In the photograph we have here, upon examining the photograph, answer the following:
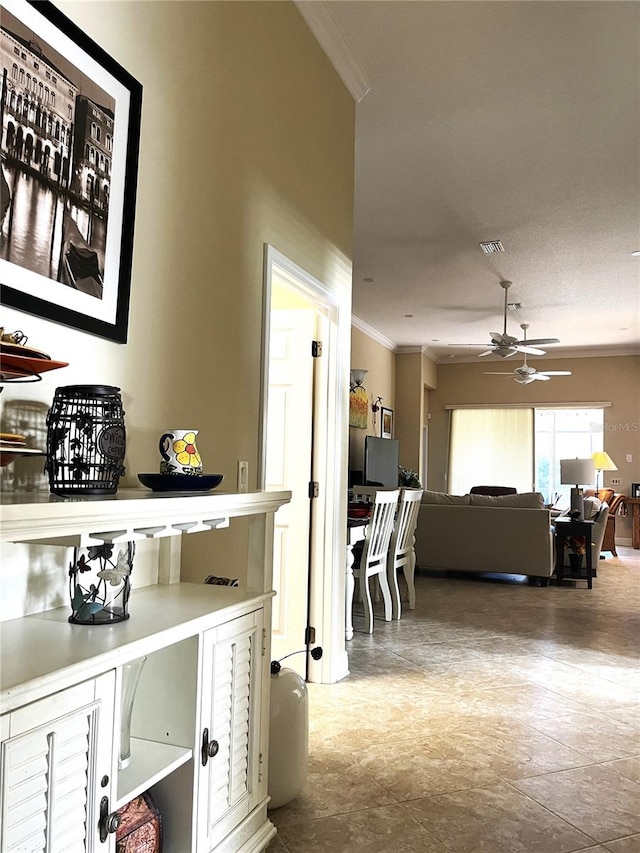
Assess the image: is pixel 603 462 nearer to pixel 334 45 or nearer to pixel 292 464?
pixel 292 464

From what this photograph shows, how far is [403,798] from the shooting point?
2346 millimetres

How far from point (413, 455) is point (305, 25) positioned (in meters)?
8.06

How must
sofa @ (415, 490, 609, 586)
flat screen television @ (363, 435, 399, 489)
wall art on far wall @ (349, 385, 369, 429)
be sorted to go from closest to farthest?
sofa @ (415, 490, 609, 586)
flat screen television @ (363, 435, 399, 489)
wall art on far wall @ (349, 385, 369, 429)

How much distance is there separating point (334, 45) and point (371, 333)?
20.7 feet

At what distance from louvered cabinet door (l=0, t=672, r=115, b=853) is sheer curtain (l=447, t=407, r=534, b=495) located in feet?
34.3

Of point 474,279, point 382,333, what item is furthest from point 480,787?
point 382,333

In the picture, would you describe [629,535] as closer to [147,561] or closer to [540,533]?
[540,533]

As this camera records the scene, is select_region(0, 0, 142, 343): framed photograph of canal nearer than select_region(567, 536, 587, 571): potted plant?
Yes

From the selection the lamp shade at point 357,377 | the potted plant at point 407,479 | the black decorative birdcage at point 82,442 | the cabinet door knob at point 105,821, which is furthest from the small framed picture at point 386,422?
the cabinet door knob at point 105,821

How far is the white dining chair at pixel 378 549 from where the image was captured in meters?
4.69

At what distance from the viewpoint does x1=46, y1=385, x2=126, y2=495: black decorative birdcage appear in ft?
4.74

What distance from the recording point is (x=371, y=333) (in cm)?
962

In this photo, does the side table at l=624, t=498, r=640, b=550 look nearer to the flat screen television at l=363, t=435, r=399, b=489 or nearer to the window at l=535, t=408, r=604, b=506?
the window at l=535, t=408, r=604, b=506

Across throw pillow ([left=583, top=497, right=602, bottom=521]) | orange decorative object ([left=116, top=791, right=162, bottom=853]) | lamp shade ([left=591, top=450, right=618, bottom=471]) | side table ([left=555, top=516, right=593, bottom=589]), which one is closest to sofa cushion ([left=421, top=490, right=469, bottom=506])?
side table ([left=555, top=516, right=593, bottom=589])
